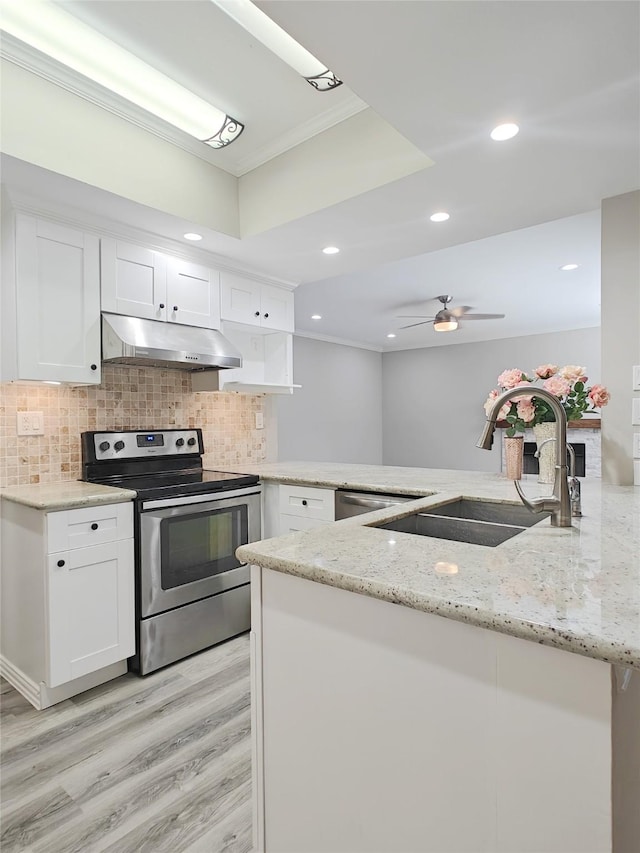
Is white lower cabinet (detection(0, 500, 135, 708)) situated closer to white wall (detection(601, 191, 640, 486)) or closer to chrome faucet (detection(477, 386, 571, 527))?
chrome faucet (detection(477, 386, 571, 527))

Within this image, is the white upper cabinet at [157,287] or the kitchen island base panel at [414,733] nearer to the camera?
the kitchen island base panel at [414,733]

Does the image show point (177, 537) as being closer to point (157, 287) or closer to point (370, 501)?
point (370, 501)

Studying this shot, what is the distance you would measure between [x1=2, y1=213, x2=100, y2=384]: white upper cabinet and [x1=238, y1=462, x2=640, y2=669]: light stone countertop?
1703 millimetres

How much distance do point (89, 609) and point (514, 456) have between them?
2.18 m

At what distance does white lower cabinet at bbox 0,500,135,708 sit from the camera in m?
2.09

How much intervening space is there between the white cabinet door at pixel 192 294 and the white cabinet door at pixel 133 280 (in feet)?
0.17

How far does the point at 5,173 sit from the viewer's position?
6.60 ft

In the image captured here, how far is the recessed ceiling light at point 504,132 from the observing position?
5.71 feet

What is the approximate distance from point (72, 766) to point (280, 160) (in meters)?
2.83

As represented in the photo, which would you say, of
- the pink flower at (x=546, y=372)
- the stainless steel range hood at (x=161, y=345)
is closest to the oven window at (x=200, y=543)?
the stainless steel range hood at (x=161, y=345)

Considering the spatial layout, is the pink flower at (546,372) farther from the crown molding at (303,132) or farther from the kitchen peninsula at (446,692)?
the crown molding at (303,132)

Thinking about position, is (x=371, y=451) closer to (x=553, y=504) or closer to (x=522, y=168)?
(x=522, y=168)

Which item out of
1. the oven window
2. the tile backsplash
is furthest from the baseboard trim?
the tile backsplash

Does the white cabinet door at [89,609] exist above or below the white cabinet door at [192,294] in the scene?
below
